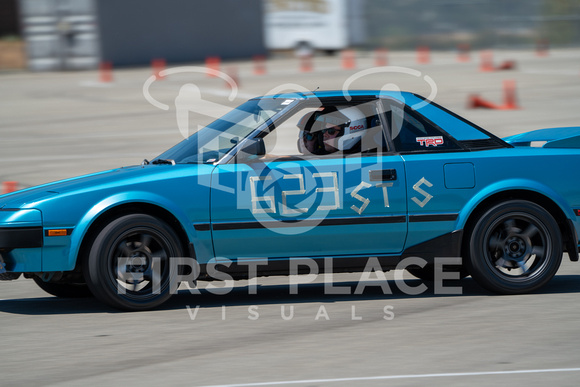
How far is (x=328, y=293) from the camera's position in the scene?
6.93 m

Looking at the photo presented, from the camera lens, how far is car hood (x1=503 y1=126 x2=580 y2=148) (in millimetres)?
6754

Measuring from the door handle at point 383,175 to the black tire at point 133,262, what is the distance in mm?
1468

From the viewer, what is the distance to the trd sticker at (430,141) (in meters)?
6.48

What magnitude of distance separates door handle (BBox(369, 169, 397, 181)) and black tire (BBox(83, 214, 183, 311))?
4.82 ft

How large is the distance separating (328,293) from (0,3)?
46.0 metres

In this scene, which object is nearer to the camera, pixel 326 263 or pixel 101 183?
pixel 101 183

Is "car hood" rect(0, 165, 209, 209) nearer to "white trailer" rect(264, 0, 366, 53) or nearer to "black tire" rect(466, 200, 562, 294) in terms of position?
"black tire" rect(466, 200, 562, 294)

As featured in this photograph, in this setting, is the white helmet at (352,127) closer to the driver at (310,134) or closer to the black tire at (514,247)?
the driver at (310,134)

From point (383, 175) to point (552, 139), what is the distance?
159 centimetres

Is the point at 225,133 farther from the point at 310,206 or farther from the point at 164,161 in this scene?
the point at 310,206

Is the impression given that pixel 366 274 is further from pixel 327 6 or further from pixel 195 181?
pixel 327 6

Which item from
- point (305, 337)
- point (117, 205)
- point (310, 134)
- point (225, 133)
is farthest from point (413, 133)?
point (117, 205)

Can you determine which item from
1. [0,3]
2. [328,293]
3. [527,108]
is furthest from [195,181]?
[0,3]

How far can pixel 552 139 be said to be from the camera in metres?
6.95
